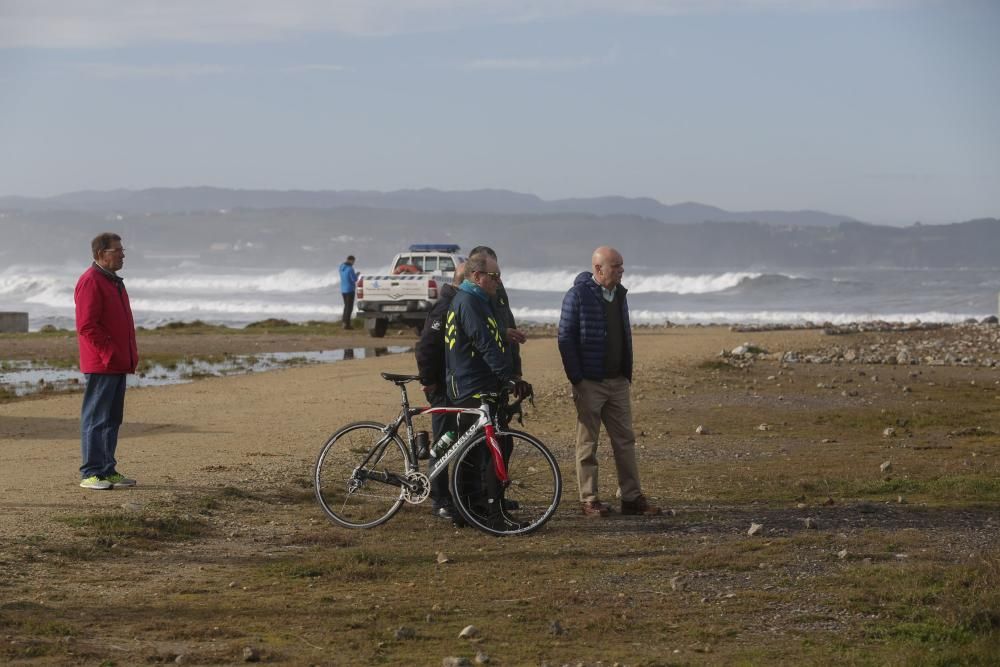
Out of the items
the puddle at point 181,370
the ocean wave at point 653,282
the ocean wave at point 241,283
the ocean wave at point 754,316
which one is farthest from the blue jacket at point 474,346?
the ocean wave at point 241,283

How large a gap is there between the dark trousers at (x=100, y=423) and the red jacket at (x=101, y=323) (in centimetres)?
12

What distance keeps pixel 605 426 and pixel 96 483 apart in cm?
357

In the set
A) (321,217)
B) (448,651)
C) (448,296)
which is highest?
(321,217)

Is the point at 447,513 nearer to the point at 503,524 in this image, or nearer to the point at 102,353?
the point at 503,524

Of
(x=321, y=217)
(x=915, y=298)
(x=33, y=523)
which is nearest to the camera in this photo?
(x=33, y=523)

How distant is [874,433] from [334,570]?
315 inches

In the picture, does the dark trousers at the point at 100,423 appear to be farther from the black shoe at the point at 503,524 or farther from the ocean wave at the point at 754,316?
the ocean wave at the point at 754,316

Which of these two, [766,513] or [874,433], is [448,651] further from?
[874,433]

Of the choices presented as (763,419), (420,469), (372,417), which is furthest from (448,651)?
(763,419)

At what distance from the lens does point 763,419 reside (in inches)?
599

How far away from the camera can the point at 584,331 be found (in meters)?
9.45

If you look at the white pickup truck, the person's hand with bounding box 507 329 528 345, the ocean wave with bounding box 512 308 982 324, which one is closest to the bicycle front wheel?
the person's hand with bounding box 507 329 528 345

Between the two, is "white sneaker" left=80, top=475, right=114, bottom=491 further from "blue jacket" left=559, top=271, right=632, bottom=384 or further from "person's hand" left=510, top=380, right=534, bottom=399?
"blue jacket" left=559, top=271, right=632, bottom=384

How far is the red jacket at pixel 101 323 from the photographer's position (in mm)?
10086
